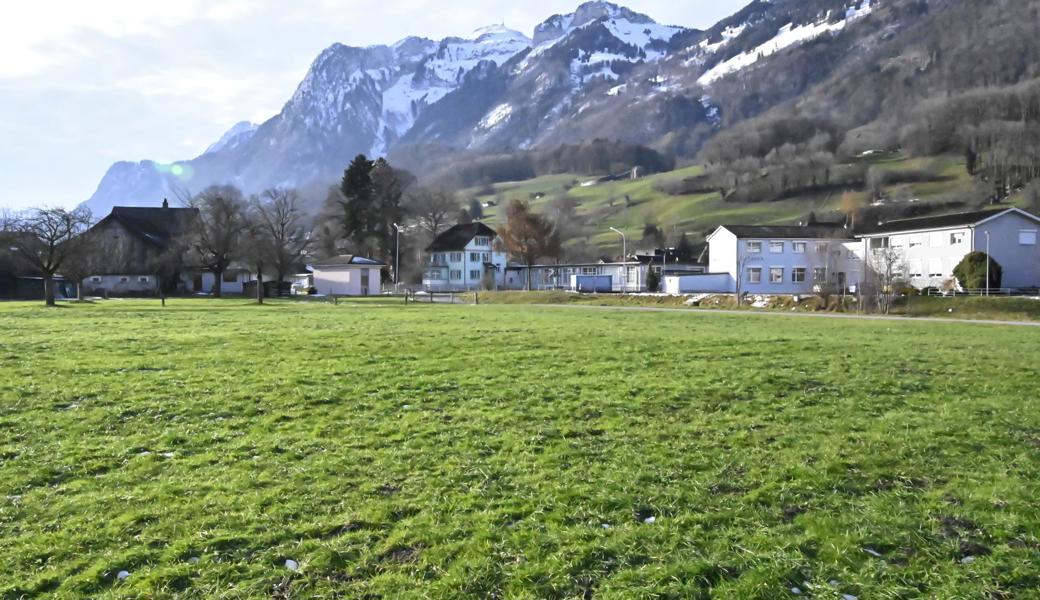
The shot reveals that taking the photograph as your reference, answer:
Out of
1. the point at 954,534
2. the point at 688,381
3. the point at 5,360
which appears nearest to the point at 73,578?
the point at 954,534

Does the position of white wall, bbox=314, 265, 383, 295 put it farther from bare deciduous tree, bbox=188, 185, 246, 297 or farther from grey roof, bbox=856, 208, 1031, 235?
grey roof, bbox=856, 208, 1031, 235

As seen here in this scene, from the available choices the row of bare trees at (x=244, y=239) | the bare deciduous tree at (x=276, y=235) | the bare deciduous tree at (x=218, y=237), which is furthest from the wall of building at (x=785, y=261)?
the bare deciduous tree at (x=218, y=237)

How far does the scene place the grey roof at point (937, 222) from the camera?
207ft

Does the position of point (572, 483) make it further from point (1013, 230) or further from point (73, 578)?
point (1013, 230)

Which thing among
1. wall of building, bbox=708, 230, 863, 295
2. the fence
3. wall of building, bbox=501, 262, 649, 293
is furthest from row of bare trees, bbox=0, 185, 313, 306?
the fence

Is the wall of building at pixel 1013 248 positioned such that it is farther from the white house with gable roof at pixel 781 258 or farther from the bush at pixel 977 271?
the white house with gable roof at pixel 781 258

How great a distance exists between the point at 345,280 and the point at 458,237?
95.8ft

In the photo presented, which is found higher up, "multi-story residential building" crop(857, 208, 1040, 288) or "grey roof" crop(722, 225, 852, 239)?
"grey roof" crop(722, 225, 852, 239)

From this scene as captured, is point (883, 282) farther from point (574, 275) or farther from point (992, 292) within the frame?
point (574, 275)

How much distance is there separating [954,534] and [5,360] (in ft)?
58.9

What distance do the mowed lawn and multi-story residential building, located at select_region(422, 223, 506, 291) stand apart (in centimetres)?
8851

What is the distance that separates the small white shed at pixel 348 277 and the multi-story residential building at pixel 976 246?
52609mm

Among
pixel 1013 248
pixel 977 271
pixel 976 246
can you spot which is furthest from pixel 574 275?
pixel 1013 248

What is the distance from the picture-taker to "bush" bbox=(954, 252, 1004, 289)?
56.8m
